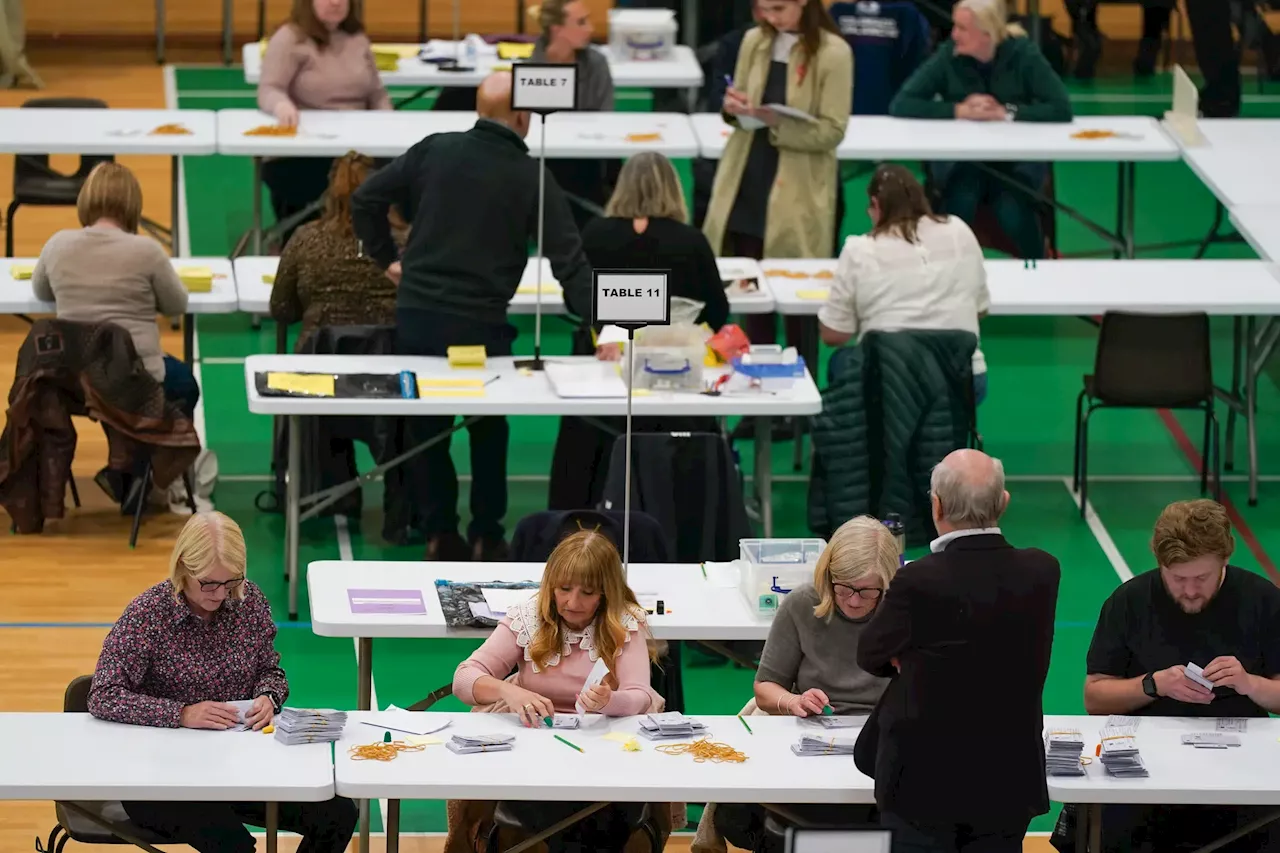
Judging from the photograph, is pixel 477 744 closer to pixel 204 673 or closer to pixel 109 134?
pixel 204 673

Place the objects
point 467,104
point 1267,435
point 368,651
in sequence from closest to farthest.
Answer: point 368,651
point 1267,435
point 467,104

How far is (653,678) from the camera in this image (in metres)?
6.04

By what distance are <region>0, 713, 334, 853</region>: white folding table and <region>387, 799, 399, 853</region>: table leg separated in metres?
0.18

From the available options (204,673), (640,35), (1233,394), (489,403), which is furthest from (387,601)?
(640,35)

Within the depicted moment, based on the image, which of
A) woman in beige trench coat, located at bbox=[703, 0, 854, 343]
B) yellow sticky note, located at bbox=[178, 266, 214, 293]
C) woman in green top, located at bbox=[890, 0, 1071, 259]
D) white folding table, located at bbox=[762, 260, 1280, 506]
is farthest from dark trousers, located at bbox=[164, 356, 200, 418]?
woman in green top, located at bbox=[890, 0, 1071, 259]

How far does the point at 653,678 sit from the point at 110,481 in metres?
2.80

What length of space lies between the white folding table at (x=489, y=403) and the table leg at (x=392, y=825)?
2232 mm

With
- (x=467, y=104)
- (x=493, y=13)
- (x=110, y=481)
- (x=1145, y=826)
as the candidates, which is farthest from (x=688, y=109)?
(x=1145, y=826)

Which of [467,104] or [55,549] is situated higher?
[467,104]

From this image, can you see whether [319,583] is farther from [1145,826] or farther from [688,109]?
[688,109]

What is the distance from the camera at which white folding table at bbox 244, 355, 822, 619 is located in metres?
7.06

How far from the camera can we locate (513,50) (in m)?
11.6

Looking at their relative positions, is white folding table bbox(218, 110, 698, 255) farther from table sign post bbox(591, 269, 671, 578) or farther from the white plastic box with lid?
table sign post bbox(591, 269, 671, 578)

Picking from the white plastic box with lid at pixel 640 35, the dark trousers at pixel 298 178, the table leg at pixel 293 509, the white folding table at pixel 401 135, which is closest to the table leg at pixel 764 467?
the table leg at pixel 293 509
